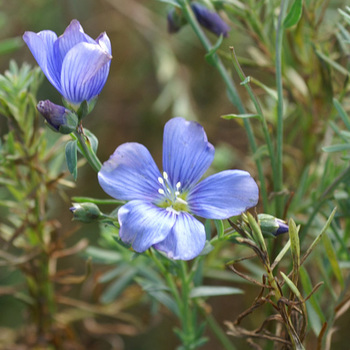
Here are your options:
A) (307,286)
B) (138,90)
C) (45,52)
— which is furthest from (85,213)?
(138,90)

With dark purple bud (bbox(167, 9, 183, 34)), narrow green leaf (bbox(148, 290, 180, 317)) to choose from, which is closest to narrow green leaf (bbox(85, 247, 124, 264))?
narrow green leaf (bbox(148, 290, 180, 317))

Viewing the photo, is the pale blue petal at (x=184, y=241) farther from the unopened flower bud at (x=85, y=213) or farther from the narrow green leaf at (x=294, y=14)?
the narrow green leaf at (x=294, y=14)

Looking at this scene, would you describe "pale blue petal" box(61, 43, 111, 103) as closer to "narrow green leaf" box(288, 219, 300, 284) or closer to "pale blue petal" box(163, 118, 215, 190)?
"pale blue petal" box(163, 118, 215, 190)

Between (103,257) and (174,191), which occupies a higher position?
(174,191)

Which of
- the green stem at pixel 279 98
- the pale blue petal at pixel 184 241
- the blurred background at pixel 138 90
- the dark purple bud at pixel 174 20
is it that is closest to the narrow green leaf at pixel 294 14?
the green stem at pixel 279 98

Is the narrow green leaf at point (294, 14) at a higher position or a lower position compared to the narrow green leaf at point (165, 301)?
higher

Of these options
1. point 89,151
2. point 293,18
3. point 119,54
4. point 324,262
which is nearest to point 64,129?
point 89,151

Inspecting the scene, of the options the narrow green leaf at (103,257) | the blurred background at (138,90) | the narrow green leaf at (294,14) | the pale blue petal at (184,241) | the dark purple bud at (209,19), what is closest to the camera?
the pale blue petal at (184,241)

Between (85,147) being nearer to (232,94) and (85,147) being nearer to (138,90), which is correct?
(232,94)
